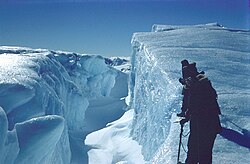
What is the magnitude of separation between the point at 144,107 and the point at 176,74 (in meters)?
3.93

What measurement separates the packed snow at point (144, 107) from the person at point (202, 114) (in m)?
1.67

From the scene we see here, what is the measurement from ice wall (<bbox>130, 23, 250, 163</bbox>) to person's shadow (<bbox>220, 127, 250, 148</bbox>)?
0.26 metres

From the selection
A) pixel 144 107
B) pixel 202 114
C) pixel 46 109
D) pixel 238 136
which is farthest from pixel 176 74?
pixel 46 109

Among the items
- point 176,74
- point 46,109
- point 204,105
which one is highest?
point 176,74

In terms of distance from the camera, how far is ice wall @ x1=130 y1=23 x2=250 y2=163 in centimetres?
884

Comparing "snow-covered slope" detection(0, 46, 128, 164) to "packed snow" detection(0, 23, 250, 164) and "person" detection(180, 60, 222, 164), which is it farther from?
"person" detection(180, 60, 222, 164)

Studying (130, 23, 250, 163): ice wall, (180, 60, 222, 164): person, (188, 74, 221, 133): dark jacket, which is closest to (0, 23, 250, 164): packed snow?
(130, 23, 250, 163): ice wall

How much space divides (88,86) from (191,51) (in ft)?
64.0

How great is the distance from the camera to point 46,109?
597 inches

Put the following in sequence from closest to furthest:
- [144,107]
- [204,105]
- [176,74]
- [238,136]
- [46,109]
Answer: [204,105] → [238,136] → [176,74] → [144,107] → [46,109]

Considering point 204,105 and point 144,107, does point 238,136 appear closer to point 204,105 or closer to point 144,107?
point 204,105

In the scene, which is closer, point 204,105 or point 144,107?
point 204,105

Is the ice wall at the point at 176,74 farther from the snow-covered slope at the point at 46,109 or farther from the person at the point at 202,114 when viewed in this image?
the snow-covered slope at the point at 46,109

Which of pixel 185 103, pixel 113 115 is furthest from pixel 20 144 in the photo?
pixel 113 115
